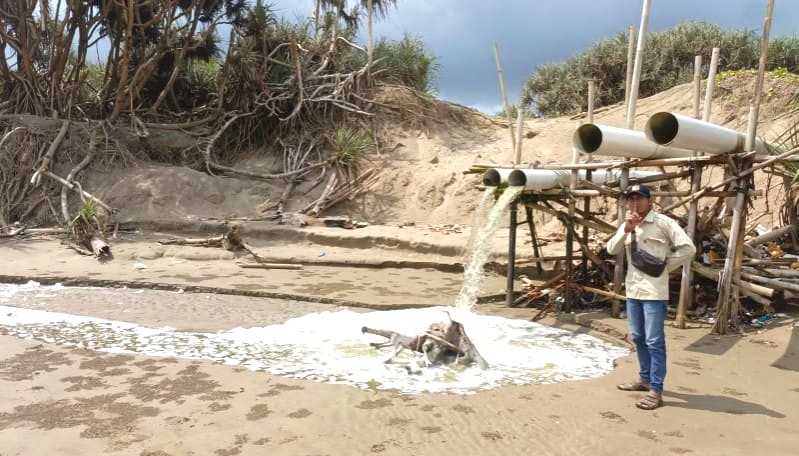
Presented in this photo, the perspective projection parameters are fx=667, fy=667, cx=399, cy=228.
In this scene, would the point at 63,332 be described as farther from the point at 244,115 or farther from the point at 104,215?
the point at 244,115

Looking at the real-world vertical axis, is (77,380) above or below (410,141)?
below

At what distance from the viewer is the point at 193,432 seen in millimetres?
3885

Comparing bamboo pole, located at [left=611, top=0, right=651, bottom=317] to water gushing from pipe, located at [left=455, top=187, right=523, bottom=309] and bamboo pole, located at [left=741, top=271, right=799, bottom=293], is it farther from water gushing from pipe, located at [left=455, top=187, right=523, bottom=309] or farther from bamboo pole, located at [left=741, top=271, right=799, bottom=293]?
bamboo pole, located at [left=741, top=271, right=799, bottom=293]

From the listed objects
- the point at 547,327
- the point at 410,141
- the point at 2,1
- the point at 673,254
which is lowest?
the point at 547,327

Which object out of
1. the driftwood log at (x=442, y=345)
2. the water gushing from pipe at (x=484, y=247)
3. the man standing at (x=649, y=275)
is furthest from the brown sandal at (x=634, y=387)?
the water gushing from pipe at (x=484, y=247)

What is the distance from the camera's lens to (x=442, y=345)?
5.41 meters

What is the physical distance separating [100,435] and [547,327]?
442 centimetres

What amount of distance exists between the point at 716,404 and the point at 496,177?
3480 millimetres

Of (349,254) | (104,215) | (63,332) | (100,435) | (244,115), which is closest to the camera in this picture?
(100,435)

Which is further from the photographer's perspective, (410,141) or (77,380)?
(410,141)

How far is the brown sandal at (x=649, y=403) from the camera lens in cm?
427

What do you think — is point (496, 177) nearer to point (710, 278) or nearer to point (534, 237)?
point (534, 237)

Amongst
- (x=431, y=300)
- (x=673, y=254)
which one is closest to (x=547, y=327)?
(x=431, y=300)

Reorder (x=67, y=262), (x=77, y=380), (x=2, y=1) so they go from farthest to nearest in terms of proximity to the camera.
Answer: (x=2, y=1)
(x=67, y=262)
(x=77, y=380)
